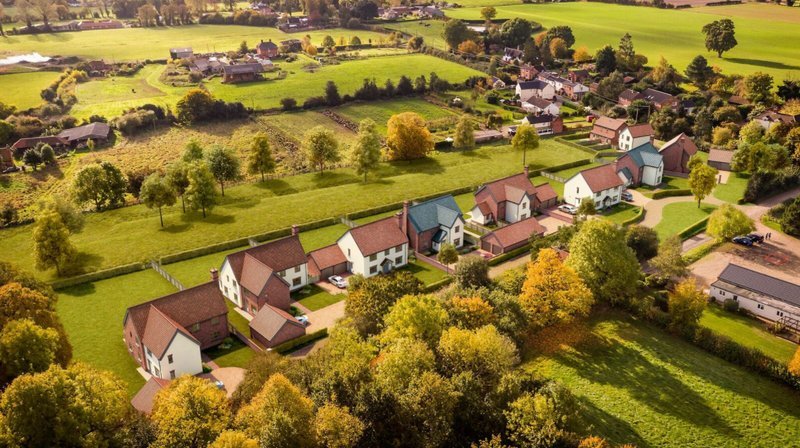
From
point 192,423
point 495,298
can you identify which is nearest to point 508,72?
point 495,298

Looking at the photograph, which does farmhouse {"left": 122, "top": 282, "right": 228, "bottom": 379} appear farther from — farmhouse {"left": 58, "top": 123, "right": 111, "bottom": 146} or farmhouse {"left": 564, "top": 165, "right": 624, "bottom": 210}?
farmhouse {"left": 58, "top": 123, "right": 111, "bottom": 146}

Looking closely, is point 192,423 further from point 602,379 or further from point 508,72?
point 508,72

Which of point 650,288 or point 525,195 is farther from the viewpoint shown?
point 525,195

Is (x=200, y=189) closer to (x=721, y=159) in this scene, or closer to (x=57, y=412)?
(x=57, y=412)

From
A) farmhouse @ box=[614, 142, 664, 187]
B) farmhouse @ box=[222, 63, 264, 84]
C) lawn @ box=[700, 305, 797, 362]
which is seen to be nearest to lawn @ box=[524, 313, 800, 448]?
lawn @ box=[700, 305, 797, 362]

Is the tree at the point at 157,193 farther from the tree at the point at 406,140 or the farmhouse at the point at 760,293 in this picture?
the farmhouse at the point at 760,293
